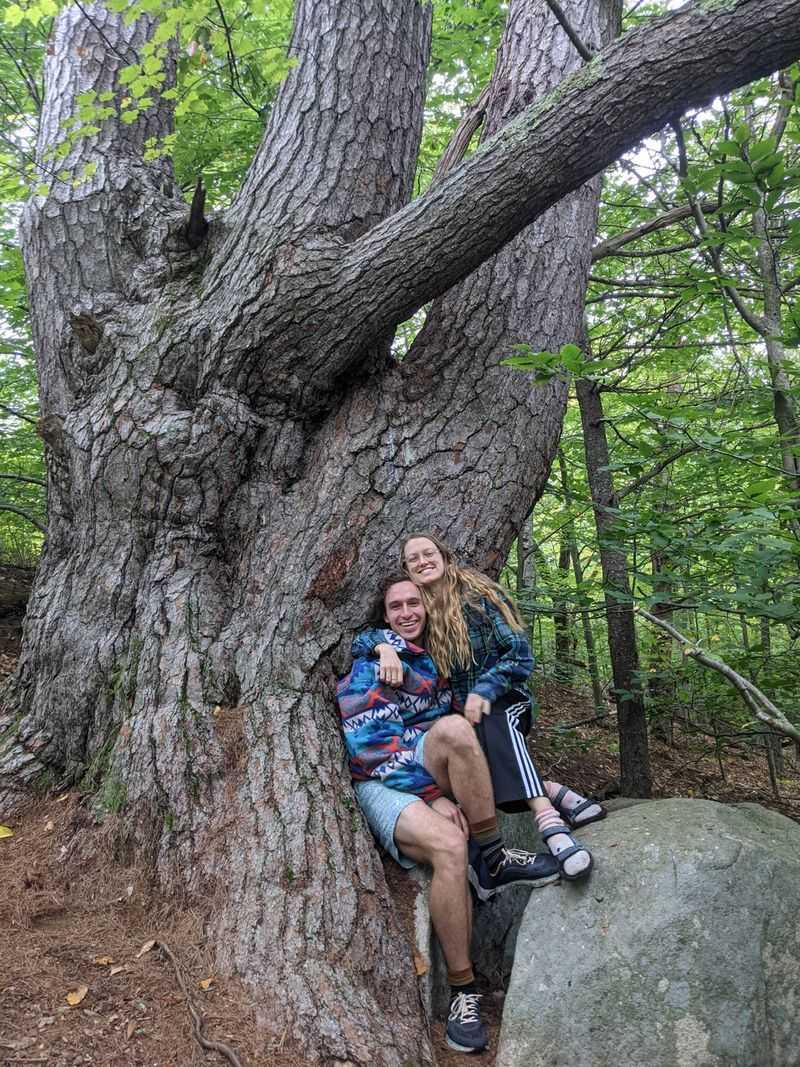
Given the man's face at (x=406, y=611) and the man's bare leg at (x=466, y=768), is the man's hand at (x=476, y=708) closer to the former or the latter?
the man's bare leg at (x=466, y=768)

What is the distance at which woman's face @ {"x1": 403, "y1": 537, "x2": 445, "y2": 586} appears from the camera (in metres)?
3.73

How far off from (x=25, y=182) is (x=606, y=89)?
4035 mm

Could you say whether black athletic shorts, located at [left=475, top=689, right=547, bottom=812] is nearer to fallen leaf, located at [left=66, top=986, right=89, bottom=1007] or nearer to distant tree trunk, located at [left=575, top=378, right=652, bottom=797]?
fallen leaf, located at [left=66, top=986, right=89, bottom=1007]

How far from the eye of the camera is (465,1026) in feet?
9.34

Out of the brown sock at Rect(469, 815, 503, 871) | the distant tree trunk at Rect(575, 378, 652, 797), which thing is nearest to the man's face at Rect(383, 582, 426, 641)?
the brown sock at Rect(469, 815, 503, 871)

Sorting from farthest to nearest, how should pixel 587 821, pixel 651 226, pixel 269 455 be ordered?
pixel 651 226 < pixel 269 455 < pixel 587 821

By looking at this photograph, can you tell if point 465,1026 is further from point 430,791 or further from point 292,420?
point 292,420

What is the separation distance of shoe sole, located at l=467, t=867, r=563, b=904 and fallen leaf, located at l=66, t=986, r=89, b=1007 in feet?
5.24

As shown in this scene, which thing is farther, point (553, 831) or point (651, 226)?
point (651, 226)

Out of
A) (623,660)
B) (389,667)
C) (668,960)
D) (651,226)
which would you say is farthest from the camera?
(623,660)

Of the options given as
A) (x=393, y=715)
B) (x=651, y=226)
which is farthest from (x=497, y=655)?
(x=651, y=226)

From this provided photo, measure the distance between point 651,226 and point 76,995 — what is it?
6.01 metres

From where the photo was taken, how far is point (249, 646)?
3.62m

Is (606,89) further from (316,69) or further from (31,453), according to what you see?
(31,453)
